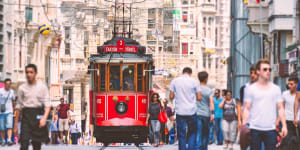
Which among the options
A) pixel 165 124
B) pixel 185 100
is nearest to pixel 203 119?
pixel 185 100

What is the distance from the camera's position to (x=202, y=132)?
15891 millimetres

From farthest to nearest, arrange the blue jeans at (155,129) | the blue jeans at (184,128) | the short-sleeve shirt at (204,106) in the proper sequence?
the blue jeans at (155,129)
the short-sleeve shirt at (204,106)
the blue jeans at (184,128)

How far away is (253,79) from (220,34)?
103656 mm

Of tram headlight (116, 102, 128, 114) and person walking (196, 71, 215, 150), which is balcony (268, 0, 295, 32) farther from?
person walking (196, 71, 215, 150)

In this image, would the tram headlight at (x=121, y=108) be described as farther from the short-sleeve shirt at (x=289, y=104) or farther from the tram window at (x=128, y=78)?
the short-sleeve shirt at (x=289, y=104)

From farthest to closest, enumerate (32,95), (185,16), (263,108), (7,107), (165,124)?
1. (185,16)
2. (165,124)
3. (7,107)
4. (32,95)
5. (263,108)

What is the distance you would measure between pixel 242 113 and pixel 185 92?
3655mm

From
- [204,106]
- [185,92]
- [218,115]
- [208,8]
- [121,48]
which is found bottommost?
[218,115]

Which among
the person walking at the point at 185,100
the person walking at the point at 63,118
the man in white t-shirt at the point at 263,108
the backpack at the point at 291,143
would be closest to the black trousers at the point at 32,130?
the person walking at the point at 185,100

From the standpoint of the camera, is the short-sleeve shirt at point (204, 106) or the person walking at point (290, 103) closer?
the person walking at point (290, 103)

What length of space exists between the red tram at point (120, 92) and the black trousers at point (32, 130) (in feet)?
37.3

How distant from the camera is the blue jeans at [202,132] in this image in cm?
1571

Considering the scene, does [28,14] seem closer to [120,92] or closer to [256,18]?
[256,18]

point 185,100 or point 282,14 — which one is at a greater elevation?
point 282,14
